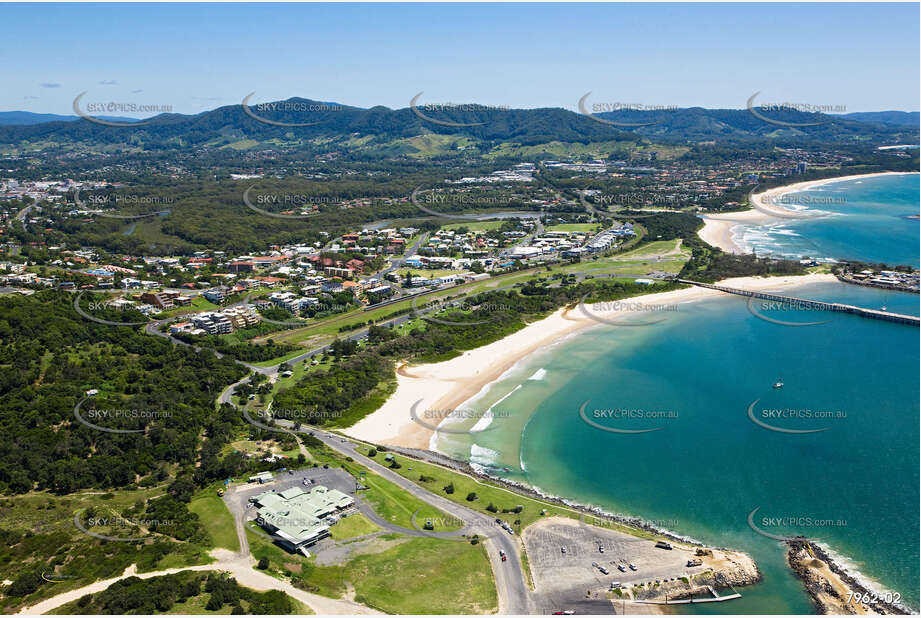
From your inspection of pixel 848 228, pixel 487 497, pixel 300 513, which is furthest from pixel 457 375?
pixel 848 228

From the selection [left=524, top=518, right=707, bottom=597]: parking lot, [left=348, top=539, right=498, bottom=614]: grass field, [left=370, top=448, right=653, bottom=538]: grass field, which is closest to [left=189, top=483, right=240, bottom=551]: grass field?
[left=348, top=539, right=498, bottom=614]: grass field

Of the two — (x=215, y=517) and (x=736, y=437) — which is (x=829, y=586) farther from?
(x=215, y=517)

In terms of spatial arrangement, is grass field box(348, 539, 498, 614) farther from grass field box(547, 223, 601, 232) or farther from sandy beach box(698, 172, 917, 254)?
grass field box(547, 223, 601, 232)

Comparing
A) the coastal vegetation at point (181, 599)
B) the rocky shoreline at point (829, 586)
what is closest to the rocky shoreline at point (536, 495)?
the rocky shoreline at point (829, 586)

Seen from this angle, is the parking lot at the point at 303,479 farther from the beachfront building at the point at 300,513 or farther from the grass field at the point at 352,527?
the grass field at the point at 352,527

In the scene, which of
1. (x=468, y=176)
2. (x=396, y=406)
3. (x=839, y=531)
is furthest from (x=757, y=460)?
(x=468, y=176)
